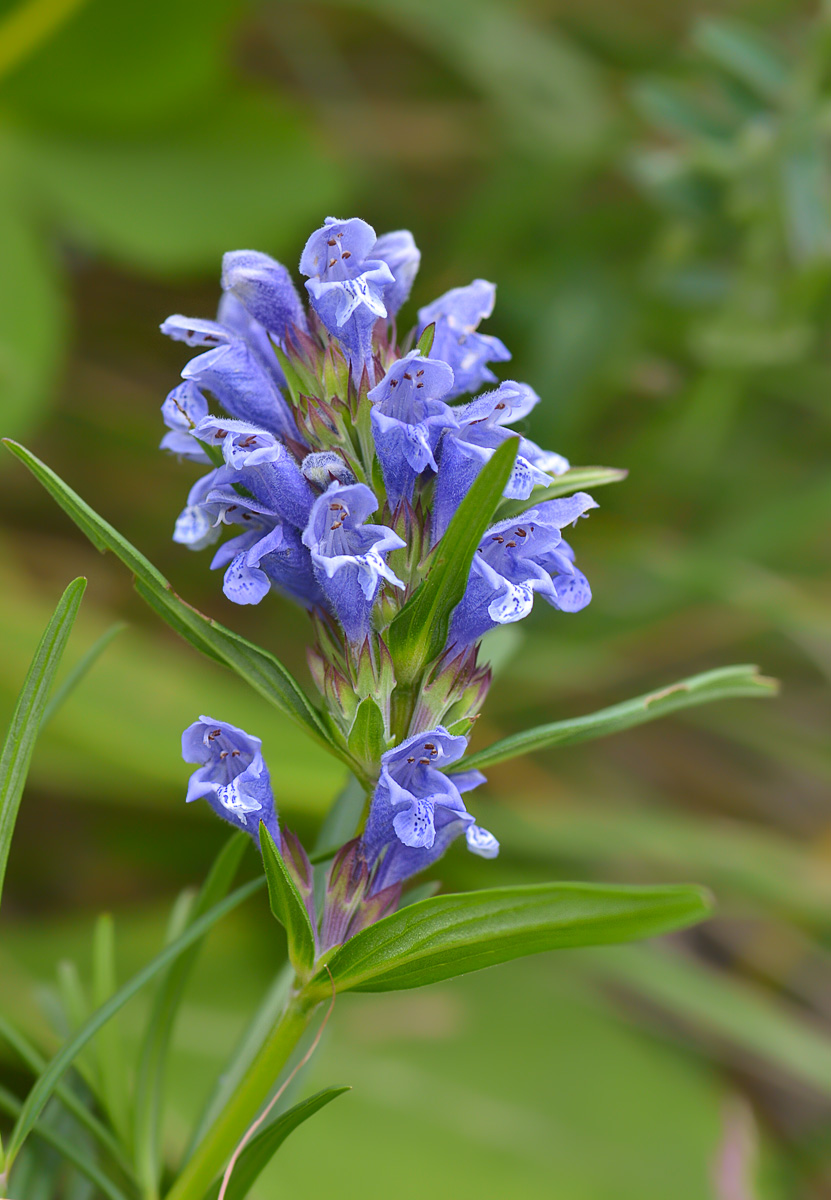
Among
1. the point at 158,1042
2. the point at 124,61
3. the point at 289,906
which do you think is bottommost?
the point at 158,1042

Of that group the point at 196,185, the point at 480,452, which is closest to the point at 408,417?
the point at 480,452

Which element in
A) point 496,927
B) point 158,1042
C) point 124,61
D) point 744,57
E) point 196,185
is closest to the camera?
point 496,927

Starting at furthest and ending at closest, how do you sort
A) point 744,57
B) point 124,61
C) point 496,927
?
point 124,61 → point 744,57 → point 496,927

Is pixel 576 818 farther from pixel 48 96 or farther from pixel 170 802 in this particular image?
pixel 48 96

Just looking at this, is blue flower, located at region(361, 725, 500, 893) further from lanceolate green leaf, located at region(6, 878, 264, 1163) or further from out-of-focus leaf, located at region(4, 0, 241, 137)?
out-of-focus leaf, located at region(4, 0, 241, 137)

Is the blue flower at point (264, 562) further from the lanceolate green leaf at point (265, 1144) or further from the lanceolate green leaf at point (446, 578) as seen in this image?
the lanceolate green leaf at point (265, 1144)

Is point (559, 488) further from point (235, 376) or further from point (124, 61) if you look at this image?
point (124, 61)

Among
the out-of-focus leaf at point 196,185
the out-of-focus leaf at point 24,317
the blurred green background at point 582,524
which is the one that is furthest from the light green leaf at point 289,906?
the out-of-focus leaf at point 196,185
